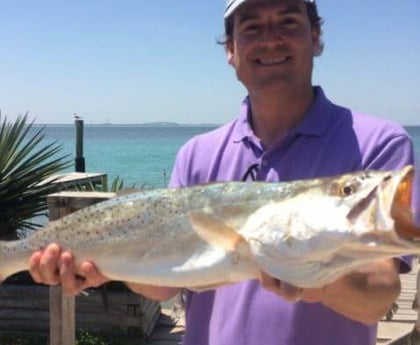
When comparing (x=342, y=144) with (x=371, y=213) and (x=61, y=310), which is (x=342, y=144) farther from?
(x=61, y=310)

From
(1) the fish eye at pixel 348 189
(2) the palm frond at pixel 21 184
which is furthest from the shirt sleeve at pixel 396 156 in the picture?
(2) the palm frond at pixel 21 184

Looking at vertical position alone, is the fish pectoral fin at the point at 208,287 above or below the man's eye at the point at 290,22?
below

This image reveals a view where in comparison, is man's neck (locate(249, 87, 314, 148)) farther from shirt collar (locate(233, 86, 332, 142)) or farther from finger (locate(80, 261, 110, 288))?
finger (locate(80, 261, 110, 288))

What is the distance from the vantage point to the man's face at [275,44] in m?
3.17

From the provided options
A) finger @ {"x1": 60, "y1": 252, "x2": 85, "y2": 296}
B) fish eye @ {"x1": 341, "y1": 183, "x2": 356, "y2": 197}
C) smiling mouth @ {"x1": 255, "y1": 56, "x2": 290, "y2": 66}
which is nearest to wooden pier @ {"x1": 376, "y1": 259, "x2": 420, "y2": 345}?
smiling mouth @ {"x1": 255, "y1": 56, "x2": 290, "y2": 66}

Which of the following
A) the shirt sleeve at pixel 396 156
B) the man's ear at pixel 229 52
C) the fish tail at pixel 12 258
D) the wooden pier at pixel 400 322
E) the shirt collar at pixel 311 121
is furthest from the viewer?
the wooden pier at pixel 400 322

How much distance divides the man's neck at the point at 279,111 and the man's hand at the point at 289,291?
85 centimetres

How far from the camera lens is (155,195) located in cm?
301

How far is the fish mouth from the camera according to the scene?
2209 mm

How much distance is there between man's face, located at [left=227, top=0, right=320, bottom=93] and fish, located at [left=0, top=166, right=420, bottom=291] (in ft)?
2.12

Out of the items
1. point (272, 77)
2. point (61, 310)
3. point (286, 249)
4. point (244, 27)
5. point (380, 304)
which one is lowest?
point (61, 310)

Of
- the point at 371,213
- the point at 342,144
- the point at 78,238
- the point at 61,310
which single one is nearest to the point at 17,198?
the point at 61,310

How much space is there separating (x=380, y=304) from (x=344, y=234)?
494 millimetres

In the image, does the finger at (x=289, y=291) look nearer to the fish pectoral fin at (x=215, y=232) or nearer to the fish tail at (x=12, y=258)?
the fish pectoral fin at (x=215, y=232)
